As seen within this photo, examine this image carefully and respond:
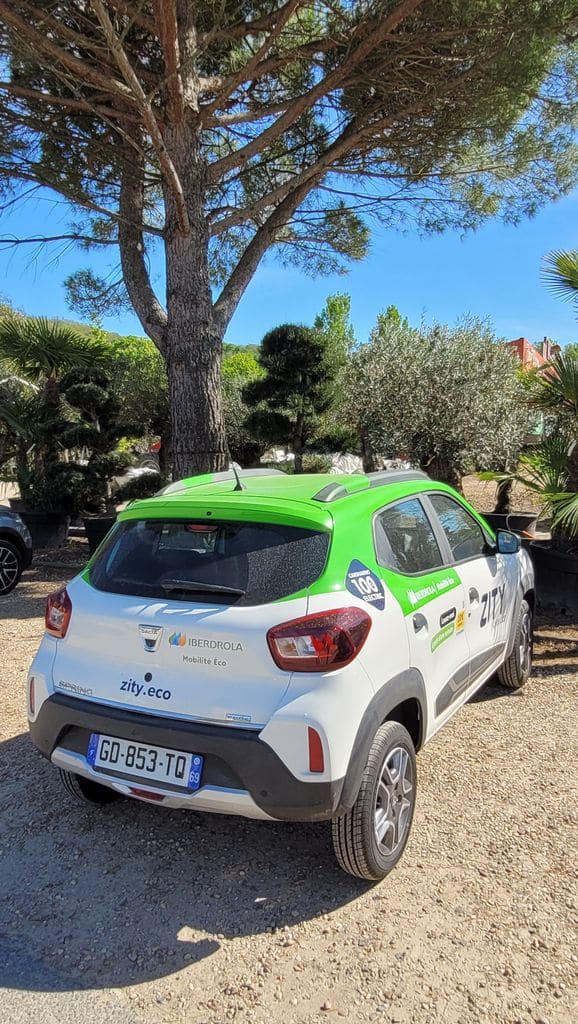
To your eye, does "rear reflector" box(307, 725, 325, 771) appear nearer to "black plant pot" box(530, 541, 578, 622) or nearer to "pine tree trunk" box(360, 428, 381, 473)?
"black plant pot" box(530, 541, 578, 622)

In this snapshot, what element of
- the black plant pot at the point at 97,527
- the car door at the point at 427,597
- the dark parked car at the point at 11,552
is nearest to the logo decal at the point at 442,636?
the car door at the point at 427,597

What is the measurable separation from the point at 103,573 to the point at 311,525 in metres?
0.99

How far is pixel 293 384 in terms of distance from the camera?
39.9ft

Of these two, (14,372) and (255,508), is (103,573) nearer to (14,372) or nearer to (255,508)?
(255,508)

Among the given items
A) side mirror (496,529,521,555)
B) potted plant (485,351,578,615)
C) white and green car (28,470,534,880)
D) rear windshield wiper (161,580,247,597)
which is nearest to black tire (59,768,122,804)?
white and green car (28,470,534,880)

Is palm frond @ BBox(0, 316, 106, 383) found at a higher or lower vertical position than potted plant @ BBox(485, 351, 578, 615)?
higher

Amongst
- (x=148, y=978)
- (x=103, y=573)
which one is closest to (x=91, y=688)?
(x=103, y=573)

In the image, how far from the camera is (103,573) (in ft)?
9.58

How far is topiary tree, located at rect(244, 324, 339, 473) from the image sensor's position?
11.9 m

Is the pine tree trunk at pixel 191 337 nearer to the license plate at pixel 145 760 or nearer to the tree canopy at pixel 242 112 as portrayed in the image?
the tree canopy at pixel 242 112

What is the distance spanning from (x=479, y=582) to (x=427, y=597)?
83 centimetres

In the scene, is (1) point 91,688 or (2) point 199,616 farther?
(1) point 91,688

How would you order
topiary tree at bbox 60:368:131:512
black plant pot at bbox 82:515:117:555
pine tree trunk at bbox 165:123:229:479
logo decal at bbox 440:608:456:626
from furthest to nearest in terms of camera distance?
1. topiary tree at bbox 60:368:131:512
2. black plant pot at bbox 82:515:117:555
3. pine tree trunk at bbox 165:123:229:479
4. logo decal at bbox 440:608:456:626

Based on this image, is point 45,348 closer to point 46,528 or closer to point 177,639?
point 46,528
